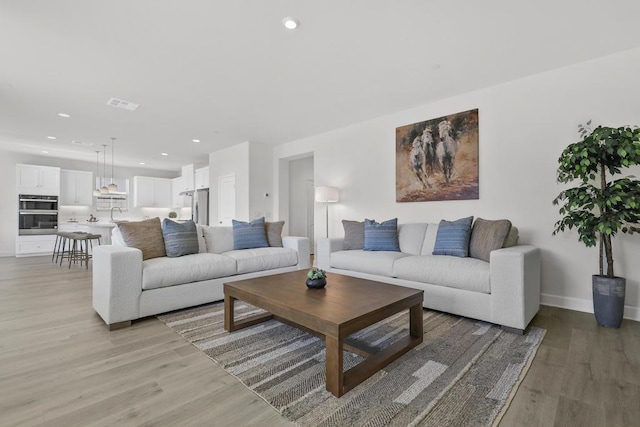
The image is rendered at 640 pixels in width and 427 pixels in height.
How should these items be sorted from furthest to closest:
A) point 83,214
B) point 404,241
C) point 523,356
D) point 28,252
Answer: point 83,214, point 28,252, point 404,241, point 523,356

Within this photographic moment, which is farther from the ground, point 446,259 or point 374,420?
point 446,259

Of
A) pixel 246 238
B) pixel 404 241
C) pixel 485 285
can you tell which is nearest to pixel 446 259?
pixel 485 285

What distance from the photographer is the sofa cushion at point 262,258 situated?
3.43 meters

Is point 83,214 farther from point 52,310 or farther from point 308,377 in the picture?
point 308,377

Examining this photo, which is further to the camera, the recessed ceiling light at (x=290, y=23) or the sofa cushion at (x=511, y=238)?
the sofa cushion at (x=511, y=238)

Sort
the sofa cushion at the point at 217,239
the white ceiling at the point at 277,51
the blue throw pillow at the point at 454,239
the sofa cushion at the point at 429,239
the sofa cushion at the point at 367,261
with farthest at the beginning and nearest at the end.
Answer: the sofa cushion at the point at 217,239 < the sofa cushion at the point at 429,239 < the sofa cushion at the point at 367,261 < the blue throw pillow at the point at 454,239 < the white ceiling at the point at 277,51

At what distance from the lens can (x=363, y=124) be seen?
5.01 m

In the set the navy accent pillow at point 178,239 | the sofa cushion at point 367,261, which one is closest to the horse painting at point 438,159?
the sofa cushion at point 367,261

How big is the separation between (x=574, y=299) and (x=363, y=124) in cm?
359

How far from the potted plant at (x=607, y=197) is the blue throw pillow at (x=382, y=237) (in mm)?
1730

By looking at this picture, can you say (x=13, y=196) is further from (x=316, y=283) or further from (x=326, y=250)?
(x=316, y=283)

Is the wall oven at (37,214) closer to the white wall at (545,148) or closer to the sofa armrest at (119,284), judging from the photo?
the sofa armrest at (119,284)

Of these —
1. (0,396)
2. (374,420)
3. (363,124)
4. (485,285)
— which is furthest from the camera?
(363,124)

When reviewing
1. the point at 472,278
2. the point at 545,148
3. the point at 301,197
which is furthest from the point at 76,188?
the point at 545,148
